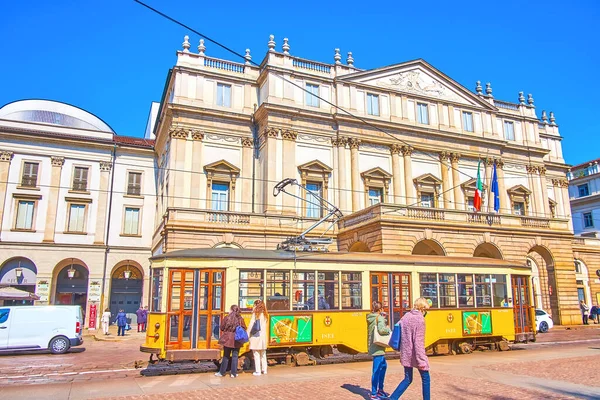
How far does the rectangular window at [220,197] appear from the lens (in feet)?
97.8

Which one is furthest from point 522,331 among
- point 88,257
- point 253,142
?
point 88,257

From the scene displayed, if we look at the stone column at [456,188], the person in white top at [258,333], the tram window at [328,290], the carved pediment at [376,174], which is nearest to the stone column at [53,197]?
the carved pediment at [376,174]

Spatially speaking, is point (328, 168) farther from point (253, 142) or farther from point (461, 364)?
point (461, 364)

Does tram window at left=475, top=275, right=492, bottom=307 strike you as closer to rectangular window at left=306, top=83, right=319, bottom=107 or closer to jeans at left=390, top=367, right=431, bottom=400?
jeans at left=390, top=367, right=431, bottom=400

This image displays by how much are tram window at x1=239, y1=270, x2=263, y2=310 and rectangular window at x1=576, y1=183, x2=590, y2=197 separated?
50204 mm

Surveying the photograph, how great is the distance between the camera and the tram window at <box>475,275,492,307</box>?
16781mm

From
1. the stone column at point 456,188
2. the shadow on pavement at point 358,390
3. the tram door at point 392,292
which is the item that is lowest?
the shadow on pavement at point 358,390

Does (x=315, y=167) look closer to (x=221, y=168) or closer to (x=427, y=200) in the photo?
(x=221, y=168)

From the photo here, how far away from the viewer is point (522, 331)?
17.8 m

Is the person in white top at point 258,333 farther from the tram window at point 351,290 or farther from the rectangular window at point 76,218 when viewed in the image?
the rectangular window at point 76,218

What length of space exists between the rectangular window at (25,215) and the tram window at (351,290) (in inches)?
1105

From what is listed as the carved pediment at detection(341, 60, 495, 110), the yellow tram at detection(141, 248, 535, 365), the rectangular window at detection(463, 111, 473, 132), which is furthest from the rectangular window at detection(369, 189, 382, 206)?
the yellow tram at detection(141, 248, 535, 365)

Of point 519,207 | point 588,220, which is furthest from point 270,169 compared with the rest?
point 588,220

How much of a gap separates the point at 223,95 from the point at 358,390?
24.5 m
